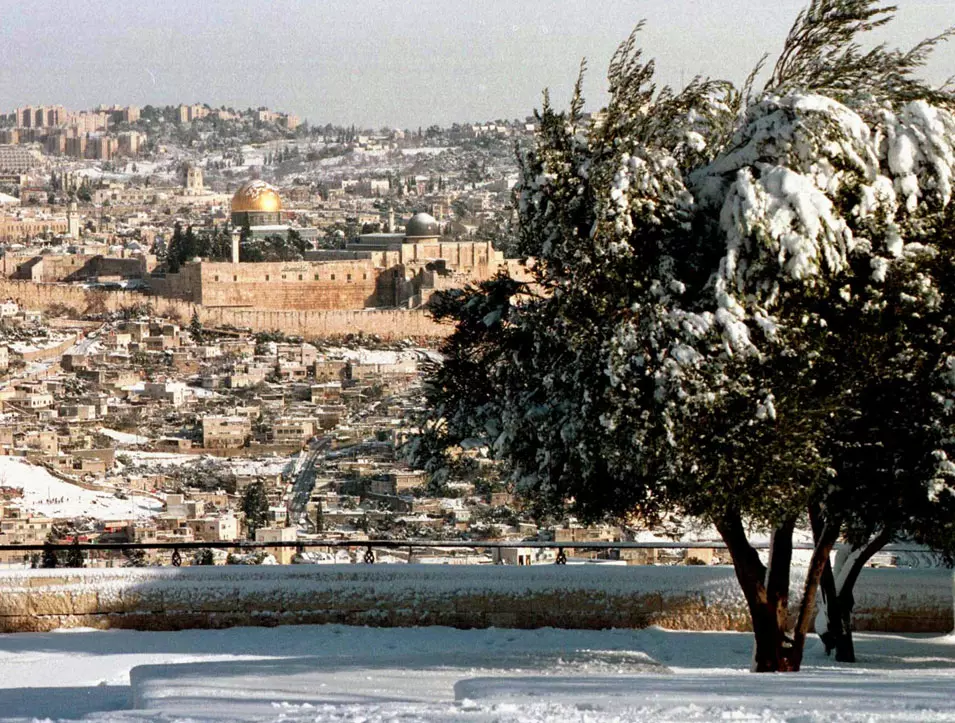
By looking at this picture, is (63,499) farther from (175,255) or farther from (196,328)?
(175,255)

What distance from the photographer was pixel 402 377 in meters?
32.6

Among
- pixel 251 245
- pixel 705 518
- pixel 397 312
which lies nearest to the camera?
pixel 705 518

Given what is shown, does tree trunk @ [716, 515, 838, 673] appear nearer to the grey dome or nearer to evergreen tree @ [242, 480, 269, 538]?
evergreen tree @ [242, 480, 269, 538]

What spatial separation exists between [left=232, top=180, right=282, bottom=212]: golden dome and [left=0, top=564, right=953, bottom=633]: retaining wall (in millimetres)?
49582

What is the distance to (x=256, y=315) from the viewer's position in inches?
1651

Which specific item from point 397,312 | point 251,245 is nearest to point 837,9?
point 397,312

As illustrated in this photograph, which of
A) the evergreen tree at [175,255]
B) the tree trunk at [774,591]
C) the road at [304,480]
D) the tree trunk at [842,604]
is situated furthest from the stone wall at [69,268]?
the tree trunk at [774,591]

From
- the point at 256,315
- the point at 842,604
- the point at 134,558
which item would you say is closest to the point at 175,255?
the point at 256,315

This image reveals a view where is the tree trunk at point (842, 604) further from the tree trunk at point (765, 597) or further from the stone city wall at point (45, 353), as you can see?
the stone city wall at point (45, 353)

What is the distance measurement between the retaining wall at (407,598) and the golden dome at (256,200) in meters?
49.6

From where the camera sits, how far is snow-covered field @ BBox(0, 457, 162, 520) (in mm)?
15688

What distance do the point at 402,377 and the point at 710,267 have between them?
2778cm

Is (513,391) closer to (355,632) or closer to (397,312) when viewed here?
(355,632)

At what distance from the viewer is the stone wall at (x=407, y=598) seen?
6.52 m
